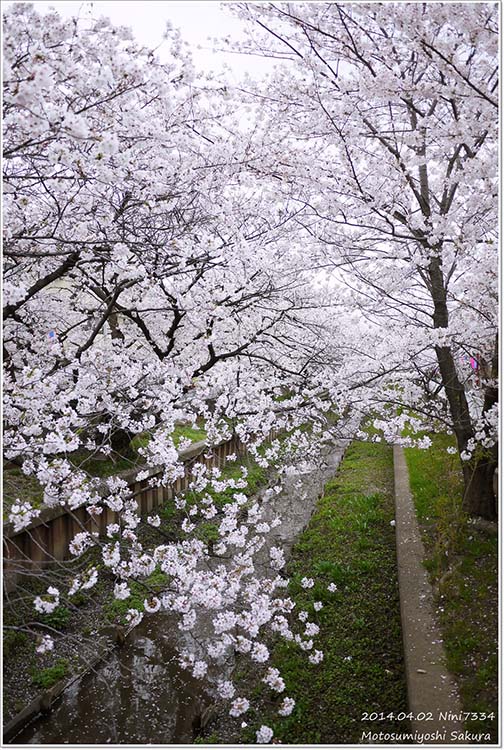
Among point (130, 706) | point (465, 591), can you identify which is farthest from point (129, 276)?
point (465, 591)

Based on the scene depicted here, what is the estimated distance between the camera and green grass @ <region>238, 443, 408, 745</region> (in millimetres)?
3701

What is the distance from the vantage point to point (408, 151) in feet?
13.0

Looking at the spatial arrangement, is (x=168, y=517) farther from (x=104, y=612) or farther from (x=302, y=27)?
(x=302, y=27)

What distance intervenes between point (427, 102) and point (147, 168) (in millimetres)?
2621

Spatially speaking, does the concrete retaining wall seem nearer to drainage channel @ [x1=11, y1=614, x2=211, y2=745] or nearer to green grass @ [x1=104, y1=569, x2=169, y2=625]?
green grass @ [x1=104, y1=569, x2=169, y2=625]

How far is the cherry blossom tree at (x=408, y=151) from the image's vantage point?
126 inches

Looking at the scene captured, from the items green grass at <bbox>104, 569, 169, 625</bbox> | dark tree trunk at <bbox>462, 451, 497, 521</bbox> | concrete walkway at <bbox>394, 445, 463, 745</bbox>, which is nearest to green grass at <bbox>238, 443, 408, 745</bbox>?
concrete walkway at <bbox>394, 445, 463, 745</bbox>

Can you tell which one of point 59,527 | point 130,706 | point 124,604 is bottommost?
point 130,706

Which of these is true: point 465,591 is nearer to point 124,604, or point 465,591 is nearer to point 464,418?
point 464,418

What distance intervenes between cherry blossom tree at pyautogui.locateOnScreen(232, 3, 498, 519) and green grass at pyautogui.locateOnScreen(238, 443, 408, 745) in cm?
151

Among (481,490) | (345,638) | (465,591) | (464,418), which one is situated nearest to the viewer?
(465,591)

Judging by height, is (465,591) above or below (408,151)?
below

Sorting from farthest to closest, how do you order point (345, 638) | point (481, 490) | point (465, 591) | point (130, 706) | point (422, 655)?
1. point (481, 490)
2. point (345, 638)
3. point (465, 591)
4. point (130, 706)
5. point (422, 655)

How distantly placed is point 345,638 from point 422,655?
87cm
